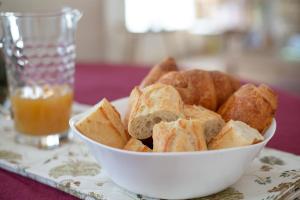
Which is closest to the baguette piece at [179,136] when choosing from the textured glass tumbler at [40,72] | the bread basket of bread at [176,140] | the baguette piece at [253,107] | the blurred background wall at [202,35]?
the bread basket of bread at [176,140]

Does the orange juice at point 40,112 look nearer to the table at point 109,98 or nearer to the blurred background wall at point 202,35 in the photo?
the table at point 109,98

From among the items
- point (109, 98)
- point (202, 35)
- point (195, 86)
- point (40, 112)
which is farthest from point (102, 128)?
point (202, 35)

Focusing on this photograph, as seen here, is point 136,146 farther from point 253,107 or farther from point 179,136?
point 253,107

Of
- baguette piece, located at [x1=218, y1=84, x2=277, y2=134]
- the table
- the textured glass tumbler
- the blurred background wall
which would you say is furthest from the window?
baguette piece, located at [x1=218, y1=84, x2=277, y2=134]

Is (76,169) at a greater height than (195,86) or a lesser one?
lesser

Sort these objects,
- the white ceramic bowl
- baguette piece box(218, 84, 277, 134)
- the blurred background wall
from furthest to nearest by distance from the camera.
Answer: the blurred background wall
baguette piece box(218, 84, 277, 134)
the white ceramic bowl

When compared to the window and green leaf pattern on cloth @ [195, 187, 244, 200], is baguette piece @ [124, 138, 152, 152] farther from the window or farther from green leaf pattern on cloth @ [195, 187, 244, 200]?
the window

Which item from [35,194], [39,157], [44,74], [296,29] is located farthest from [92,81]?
[296,29]

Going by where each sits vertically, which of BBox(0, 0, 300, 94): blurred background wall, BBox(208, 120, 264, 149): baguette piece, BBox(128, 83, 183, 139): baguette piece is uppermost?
BBox(128, 83, 183, 139): baguette piece
